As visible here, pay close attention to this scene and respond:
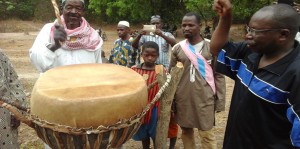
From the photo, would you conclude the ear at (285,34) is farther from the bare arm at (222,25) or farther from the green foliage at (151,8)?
the green foliage at (151,8)

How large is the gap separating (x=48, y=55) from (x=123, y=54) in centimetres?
250

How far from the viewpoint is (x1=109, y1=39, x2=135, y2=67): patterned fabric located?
509cm

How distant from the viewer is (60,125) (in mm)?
1790

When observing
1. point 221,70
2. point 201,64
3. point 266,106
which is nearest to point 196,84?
point 201,64

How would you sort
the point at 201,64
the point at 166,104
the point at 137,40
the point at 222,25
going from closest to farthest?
the point at 222,25, the point at 166,104, the point at 201,64, the point at 137,40

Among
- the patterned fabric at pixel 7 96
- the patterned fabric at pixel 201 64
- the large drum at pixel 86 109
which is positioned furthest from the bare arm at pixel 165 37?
the large drum at pixel 86 109

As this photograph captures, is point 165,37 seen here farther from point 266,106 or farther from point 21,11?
point 21,11

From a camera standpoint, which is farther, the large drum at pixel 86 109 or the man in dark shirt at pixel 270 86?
the large drum at pixel 86 109

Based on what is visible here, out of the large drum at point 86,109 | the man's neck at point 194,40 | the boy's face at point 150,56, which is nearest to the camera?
the large drum at point 86,109

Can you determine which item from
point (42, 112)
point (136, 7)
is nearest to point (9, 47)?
point (136, 7)

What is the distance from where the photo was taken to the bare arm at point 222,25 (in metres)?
1.96

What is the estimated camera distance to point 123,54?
5125 millimetres

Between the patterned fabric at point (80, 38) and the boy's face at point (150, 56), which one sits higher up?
the patterned fabric at point (80, 38)

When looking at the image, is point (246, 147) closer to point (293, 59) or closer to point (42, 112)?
point (293, 59)
